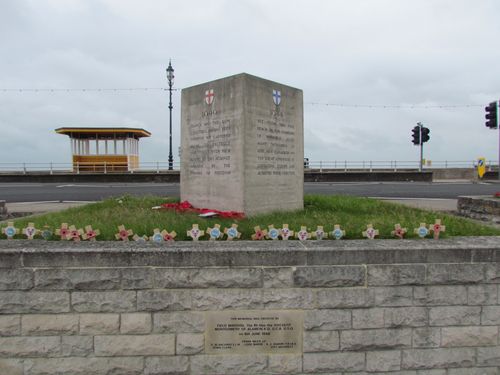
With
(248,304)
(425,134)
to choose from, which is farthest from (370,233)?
(425,134)

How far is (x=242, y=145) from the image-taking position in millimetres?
5695

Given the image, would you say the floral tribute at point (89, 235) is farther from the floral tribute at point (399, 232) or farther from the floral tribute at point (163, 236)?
the floral tribute at point (399, 232)

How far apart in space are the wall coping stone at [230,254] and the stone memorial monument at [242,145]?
7.91 feet

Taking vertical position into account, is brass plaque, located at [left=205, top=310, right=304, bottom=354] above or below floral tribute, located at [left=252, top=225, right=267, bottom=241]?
below

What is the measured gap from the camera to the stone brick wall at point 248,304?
333 cm

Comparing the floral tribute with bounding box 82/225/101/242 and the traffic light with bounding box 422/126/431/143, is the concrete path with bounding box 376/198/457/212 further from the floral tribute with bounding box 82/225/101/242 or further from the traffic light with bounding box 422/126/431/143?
the traffic light with bounding box 422/126/431/143

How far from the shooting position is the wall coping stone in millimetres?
3322

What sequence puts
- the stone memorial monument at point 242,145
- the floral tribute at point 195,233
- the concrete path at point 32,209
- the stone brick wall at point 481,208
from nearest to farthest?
1. the floral tribute at point 195,233
2. the stone memorial monument at point 242,145
3. the stone brick wall at point 481,208
4. the concrete path at point 32,209

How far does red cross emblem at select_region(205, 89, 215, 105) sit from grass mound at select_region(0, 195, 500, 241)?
Answer: 1.95m

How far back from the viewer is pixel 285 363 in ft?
11.5

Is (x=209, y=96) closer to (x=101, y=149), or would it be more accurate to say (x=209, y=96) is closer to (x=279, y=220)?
(x=279, y=220)

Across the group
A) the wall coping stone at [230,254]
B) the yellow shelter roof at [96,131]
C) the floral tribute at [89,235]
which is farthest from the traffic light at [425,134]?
the floral tribute at [89,235]

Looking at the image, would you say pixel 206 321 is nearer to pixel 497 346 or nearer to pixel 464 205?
pixel 497 346

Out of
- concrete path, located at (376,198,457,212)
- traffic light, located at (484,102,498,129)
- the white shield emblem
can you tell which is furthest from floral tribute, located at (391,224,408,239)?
traffic light, located at (484,102,498,129)
